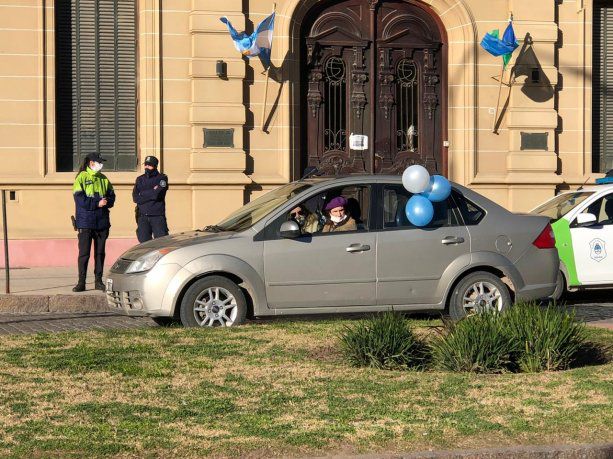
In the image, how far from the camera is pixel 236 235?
1268 cm

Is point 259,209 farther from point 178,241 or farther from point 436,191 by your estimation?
point 436,191

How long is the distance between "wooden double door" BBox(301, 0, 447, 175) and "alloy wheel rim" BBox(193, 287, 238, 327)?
9307 mm

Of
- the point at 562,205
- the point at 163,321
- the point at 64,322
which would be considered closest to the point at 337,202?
the point at 163,321

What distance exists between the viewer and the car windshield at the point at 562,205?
1670 cm

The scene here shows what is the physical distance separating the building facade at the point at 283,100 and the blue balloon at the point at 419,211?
8160 mm

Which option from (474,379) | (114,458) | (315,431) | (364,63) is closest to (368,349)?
(474,379)

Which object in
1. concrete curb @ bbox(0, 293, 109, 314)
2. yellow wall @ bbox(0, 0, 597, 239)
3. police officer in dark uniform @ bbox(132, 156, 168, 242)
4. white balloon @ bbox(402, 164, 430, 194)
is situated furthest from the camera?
yellow wall @ bbox(0, 0, 597, 239)

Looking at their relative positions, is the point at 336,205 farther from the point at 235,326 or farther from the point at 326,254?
the point at 235,326

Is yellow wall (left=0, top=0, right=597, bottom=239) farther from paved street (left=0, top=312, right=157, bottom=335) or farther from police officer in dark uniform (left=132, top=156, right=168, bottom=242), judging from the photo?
paved street (left=0, top=312, right=157, bottom=335)

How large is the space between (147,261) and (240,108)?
28.3 ft

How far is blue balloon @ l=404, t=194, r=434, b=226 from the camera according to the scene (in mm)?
12852

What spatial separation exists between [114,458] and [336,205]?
6670 mm

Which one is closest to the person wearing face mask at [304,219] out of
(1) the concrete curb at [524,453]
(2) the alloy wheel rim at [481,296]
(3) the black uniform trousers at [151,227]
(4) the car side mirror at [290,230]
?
(4) the car side mirror at [290,230]

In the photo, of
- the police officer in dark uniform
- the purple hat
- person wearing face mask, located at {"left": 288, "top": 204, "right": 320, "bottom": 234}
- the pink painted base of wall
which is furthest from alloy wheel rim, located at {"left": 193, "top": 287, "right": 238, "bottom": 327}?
the pink painted base of wall
